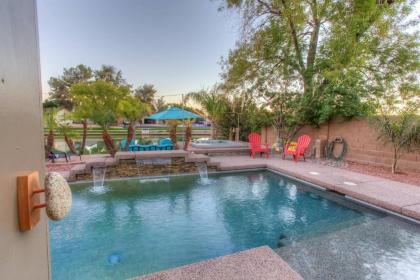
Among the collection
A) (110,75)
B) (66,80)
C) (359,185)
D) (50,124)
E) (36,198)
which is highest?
(110,75)

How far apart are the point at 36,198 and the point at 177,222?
3196 mm

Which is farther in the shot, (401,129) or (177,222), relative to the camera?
(401,129)

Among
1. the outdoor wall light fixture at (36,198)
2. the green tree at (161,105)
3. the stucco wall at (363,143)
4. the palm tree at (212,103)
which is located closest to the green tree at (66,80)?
the green tree at (161,105)

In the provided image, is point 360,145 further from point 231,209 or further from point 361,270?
point 361,270

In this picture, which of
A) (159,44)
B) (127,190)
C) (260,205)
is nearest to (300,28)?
(159,44)

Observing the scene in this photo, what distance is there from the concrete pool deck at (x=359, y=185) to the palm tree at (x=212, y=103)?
421 centimetres

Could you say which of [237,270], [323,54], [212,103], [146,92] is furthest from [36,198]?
[146,92]

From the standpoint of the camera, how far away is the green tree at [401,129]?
19.6 ft

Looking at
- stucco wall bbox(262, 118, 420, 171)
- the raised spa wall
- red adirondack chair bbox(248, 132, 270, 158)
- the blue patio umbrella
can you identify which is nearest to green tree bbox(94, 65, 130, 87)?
the blue patio umbrella

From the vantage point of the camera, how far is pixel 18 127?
65 cm

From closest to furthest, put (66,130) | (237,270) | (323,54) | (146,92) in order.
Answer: (237,270), (66,130), (323,54), (146,92)

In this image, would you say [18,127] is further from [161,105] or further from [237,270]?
[161,105]

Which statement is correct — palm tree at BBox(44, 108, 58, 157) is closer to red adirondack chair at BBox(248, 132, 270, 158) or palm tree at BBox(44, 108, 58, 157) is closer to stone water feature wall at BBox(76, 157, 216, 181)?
stone water feature wall at BBox(76, 157, 216, 181)

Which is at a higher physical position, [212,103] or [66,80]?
[66,80]
